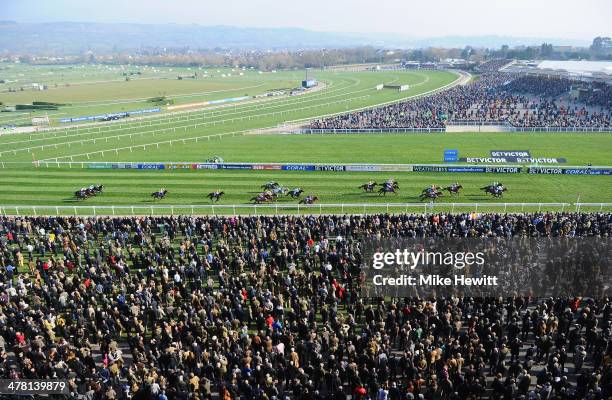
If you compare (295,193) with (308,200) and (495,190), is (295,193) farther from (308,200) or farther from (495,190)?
(495,190)

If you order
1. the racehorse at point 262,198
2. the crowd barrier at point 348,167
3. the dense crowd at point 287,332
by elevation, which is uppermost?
the crowd barrier at point 348,167

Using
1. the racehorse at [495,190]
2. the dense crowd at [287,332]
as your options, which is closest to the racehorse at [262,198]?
the dense crowd at [287,332]

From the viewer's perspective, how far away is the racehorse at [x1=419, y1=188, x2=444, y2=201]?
27.0 m

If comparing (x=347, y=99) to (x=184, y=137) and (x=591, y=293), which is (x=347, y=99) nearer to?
(x=184, y=137)

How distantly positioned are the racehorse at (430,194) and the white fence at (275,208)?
0.59 metres

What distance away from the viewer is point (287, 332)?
12.8m

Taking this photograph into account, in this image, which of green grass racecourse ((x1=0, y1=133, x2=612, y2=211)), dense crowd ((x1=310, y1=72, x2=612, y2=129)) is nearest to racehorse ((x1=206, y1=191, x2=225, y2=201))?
green grass racecourse ((x1=0, y1=133, x2=612, y2=211))

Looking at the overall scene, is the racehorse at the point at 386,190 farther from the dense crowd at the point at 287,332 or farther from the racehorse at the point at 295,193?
the dense crowd at the point at 287,332

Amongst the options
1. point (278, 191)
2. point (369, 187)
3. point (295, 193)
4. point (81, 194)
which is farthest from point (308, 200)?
point (81, 194)

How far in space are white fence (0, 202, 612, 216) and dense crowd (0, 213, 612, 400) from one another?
6126 mm

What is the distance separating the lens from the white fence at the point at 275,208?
25469mm

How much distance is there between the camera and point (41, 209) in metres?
27.2

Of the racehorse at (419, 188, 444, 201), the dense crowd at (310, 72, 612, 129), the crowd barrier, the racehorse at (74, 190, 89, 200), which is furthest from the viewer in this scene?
the dense crowd at (310, 72, 612, 129)

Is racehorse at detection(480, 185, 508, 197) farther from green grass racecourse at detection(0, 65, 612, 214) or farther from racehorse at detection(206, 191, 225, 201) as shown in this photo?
racehorse at detection(206, 191, 225, 201)
